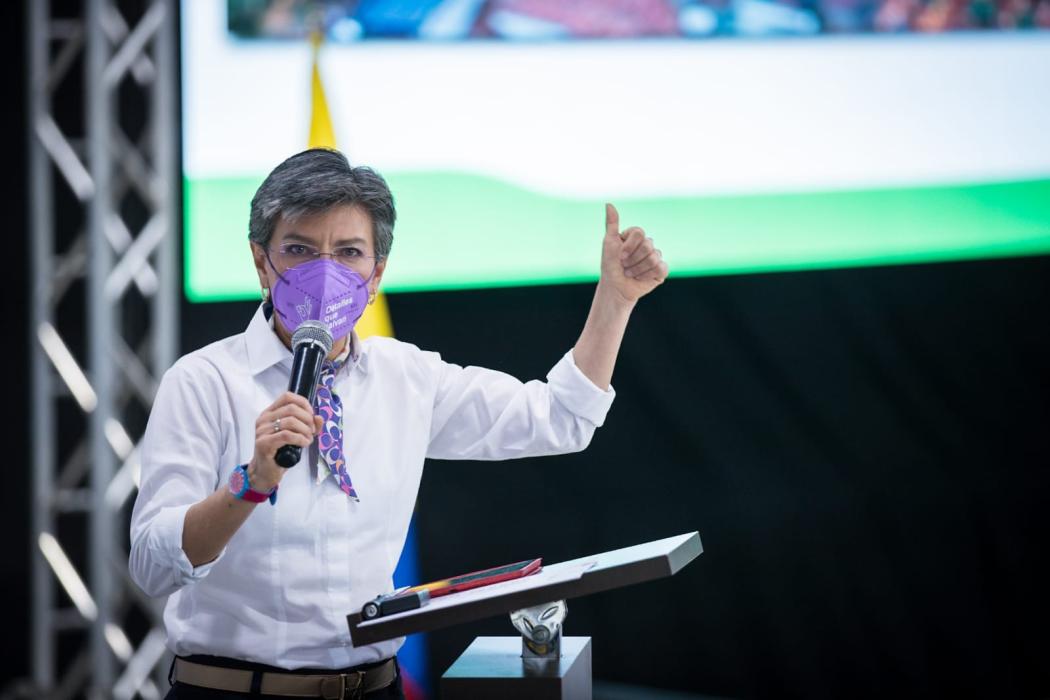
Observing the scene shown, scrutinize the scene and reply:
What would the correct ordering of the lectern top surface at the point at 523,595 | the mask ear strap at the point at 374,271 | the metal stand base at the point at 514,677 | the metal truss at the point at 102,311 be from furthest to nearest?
1. the metal truss at the point at 102,311
2. the mask ear strap at the point at 374,271
3. the metal stand base at the point at 514,677
4. the lectern top surface at the point at 523,595

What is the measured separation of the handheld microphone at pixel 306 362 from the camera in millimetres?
1343

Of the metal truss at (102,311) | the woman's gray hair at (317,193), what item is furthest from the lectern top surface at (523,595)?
the metal truss at (102,311)

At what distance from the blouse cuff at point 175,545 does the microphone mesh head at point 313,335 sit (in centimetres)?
26

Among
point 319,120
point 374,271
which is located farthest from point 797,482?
point 374,271

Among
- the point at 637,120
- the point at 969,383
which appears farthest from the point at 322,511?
the point at 969,383

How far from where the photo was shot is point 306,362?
1.47 meters

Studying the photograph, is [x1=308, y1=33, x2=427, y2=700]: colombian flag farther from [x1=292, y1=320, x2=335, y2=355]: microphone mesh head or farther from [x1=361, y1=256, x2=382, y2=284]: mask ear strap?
[x1=292, y1=320, x2=335, y2=355]: microphone mesh head

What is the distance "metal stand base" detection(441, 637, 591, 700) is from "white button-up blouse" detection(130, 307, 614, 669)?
21 centimetres

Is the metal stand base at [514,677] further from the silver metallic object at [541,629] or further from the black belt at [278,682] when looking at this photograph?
the black belt at [278,682]

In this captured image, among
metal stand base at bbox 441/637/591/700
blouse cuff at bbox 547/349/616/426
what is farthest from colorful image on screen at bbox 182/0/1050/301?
metal stand base at bbox 441/637/591/700

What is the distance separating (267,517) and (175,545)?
0.56 ft

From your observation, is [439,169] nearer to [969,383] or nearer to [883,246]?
[883,246]

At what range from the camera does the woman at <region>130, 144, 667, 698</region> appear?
1.59 meters

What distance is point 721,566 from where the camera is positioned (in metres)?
4.02
